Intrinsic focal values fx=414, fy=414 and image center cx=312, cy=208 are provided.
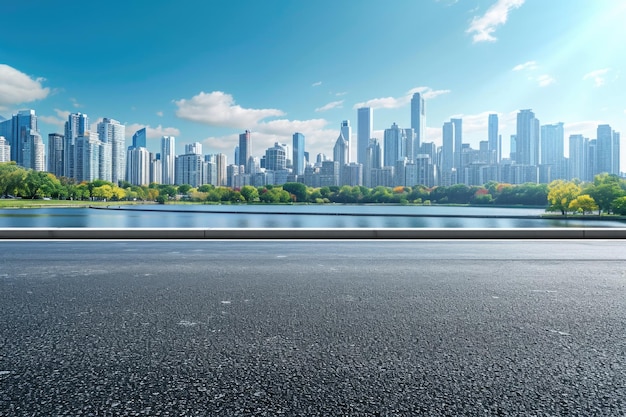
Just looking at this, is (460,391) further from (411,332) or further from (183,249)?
(183,249)

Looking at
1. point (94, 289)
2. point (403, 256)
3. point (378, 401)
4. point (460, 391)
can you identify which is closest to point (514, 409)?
point (460, 391)

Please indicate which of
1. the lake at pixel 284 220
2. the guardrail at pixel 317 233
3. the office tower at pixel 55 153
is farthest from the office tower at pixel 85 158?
the guardrail at pixel 317 233

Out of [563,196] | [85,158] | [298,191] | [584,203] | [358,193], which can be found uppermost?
[85,158]

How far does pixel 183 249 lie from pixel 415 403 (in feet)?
28.3

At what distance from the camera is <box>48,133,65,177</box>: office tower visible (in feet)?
630

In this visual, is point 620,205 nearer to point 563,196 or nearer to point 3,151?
point 563,196

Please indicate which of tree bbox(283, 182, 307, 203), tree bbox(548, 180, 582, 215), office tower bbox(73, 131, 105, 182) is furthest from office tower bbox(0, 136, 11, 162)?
tree bbox(548, 180, 582, 215)

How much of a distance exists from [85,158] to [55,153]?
21.9 meters

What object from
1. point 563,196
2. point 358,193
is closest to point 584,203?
point 563,196

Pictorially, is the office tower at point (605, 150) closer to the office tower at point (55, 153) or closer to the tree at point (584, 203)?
the tree at point (584, 203)

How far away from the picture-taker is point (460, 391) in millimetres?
2557

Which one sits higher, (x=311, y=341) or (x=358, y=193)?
(x=358, y=193)

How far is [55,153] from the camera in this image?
194 metres

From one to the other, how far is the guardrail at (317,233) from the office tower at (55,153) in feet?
689
